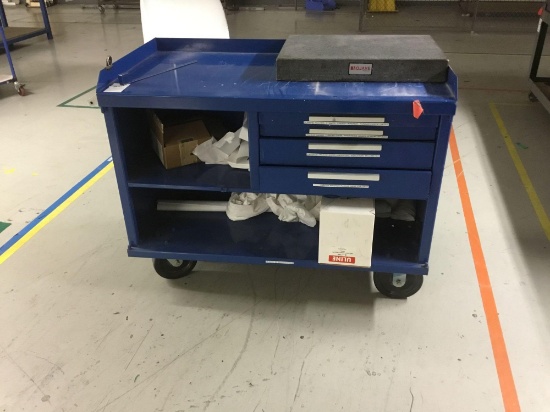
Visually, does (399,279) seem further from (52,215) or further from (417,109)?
(52,215)

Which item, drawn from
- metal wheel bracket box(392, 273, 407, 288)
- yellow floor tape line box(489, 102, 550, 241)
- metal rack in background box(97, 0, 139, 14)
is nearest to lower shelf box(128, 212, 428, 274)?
metal wheel bracket box(392, 273, 407, 288)

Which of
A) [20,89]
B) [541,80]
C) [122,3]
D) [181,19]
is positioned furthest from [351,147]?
[122,3]

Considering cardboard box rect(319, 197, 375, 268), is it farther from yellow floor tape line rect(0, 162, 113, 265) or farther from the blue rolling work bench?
yellow floor tape line rect(0, 162, 113, 265)

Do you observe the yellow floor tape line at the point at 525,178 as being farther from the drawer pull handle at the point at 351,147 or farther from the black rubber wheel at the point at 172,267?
the black rubber wheel at the point at 172,267

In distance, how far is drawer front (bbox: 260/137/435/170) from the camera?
153 cm

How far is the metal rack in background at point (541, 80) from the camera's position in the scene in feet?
11.2

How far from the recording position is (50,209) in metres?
2.54

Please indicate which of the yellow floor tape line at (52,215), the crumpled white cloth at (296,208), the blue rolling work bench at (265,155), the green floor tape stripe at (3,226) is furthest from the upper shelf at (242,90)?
the green floor tape stripe at (3,226)

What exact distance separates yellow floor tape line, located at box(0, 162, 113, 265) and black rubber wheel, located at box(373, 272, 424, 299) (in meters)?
1.65

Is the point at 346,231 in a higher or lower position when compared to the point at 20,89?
higher

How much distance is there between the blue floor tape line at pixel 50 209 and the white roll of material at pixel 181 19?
2.88ft

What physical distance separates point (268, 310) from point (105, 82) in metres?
1.02

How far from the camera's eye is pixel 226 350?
1701mm

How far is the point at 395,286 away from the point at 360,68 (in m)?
0.85
